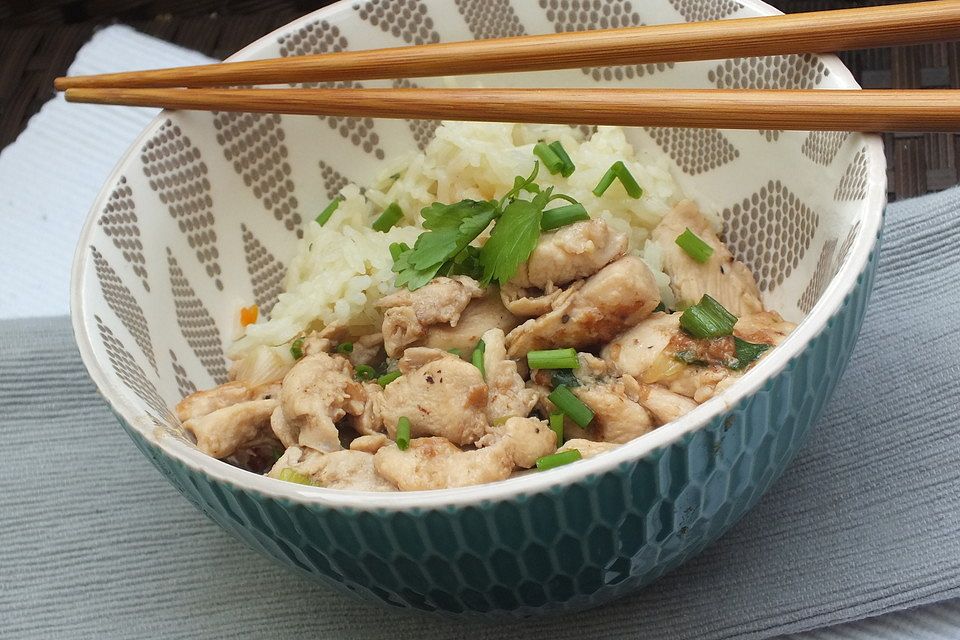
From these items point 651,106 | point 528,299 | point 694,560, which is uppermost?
point 651,106

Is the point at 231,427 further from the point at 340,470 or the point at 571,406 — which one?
the point at 571,406

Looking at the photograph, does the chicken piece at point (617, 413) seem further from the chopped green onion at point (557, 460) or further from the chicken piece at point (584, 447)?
the chopped green onion at point (557, 460)

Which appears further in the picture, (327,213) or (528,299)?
(327,213)

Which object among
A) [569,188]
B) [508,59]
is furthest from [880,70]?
[508,59]

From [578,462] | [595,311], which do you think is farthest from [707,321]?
[578,462]

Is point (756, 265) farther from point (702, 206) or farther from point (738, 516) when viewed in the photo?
point (738, 516)

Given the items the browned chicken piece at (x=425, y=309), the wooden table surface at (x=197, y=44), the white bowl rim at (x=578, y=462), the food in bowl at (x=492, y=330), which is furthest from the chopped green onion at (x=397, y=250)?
the wooden table surface at (x=197, y=44)

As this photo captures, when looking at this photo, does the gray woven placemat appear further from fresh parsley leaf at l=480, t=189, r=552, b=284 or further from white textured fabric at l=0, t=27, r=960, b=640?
fresh parsley leaf at l=480, t=189, r=552, b=284

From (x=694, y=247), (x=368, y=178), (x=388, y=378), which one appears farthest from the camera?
(x=368, y=178)
